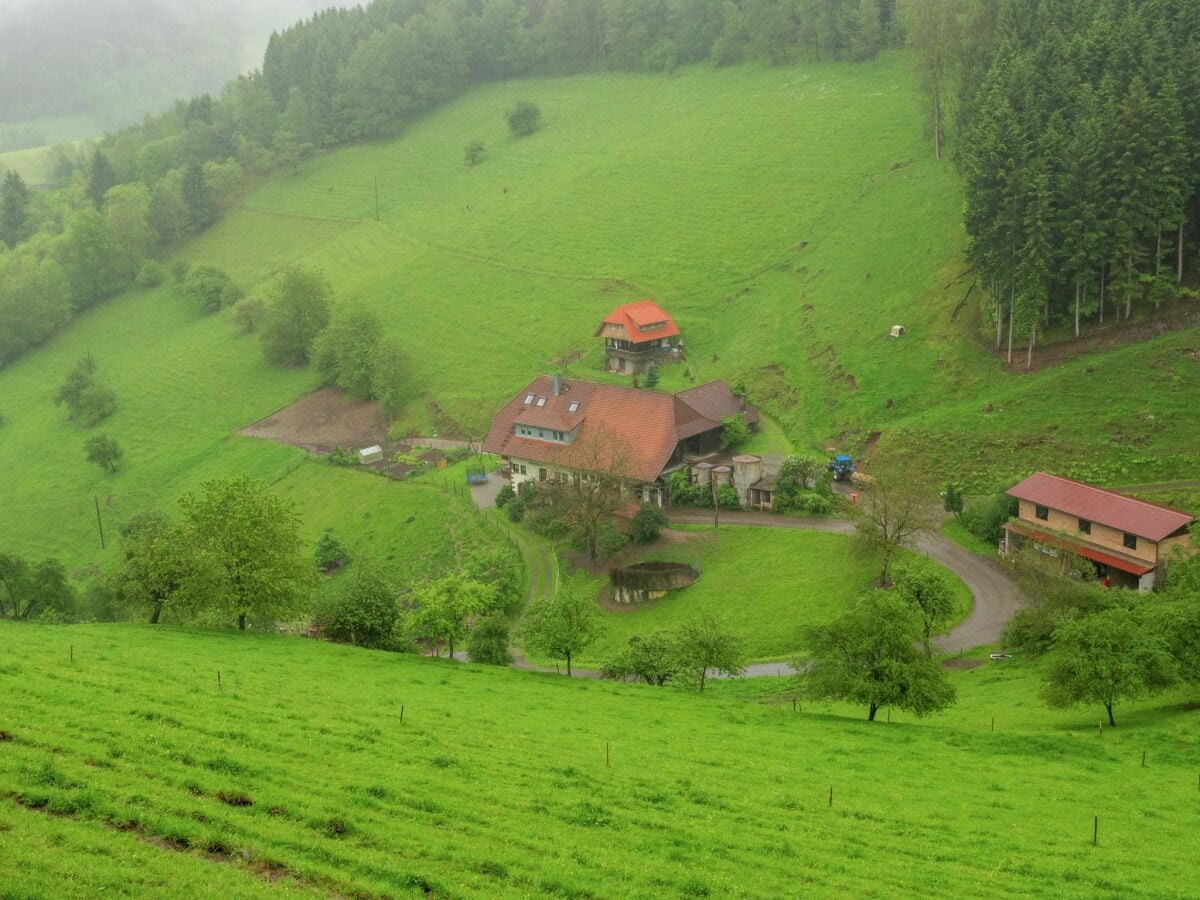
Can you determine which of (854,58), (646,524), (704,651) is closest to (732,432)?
(646,524)

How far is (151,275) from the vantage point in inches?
6078

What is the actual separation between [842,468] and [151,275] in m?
116

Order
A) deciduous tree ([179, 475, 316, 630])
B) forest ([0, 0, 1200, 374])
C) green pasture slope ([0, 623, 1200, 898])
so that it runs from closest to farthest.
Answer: green pasture slope ([0, 623, 1200, 898]) → deciduous tree ([179, 475, 316, 630]) → forest ([0, 0, 1200, 374])

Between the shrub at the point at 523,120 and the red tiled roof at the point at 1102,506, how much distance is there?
114948 mm

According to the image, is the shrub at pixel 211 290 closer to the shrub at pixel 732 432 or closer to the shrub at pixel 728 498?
the shrub at pixel 732 432

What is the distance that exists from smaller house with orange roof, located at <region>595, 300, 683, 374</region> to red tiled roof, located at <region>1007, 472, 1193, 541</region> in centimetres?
4260

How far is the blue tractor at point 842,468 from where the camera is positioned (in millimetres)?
76938

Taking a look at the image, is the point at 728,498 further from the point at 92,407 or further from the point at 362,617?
the point at 92,407

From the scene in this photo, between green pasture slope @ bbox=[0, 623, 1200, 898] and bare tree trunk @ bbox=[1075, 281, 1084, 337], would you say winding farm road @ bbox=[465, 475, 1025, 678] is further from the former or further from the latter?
bare tree trunk @ bbox=[1075, 281, 1084, 337]

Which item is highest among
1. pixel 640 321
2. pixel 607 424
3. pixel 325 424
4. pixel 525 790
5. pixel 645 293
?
pixel 525 790

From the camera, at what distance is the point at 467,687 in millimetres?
43125

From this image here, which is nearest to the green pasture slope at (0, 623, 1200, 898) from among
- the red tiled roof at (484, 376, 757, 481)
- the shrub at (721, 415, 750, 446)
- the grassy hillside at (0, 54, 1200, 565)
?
the red tiled roof at (484, 376, 757, 481)

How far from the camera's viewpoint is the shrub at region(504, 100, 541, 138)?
532 feet

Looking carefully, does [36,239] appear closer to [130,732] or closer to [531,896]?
[130,732]
